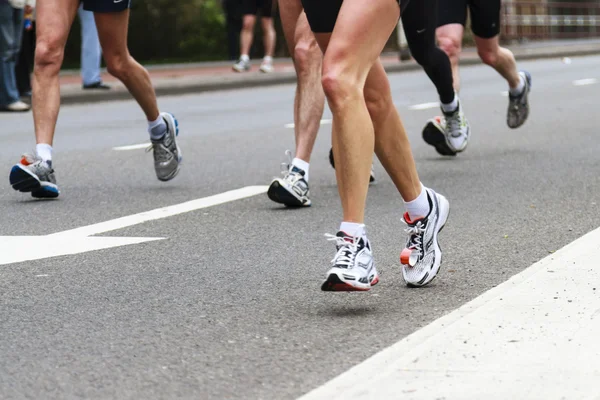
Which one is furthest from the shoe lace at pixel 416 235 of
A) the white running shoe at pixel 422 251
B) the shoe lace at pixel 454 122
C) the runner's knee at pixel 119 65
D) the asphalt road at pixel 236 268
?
the shoe lace at pixel 454 122

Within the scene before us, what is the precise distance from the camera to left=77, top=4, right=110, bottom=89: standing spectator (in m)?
15.3

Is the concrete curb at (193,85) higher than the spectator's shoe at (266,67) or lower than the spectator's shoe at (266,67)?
higher

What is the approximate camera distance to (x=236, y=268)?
489 centimetres

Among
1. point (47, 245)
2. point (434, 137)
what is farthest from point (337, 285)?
point (434, 137)

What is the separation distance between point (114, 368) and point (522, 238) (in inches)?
98.2

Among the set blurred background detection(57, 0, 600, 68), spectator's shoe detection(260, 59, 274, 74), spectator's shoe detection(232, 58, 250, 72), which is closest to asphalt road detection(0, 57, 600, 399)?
spectator's shoe detection(260, 59, 274, 74)

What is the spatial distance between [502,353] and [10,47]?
35.5 ft

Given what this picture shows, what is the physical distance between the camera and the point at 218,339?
12.2 feet

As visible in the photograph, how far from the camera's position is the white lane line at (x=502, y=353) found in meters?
3.04

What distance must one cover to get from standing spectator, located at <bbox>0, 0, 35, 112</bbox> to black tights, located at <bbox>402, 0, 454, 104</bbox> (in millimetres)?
6572

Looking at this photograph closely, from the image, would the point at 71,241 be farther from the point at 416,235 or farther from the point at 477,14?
the point at 477,14

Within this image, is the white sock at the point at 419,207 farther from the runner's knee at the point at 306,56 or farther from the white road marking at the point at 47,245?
the runner's knee at the point at 306,56

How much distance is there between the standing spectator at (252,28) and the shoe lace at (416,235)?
611 inches

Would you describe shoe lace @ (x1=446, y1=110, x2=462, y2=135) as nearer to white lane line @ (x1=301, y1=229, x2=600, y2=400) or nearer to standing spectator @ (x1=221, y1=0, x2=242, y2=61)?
white lane line @ (x1=301, y1=229, x2=600, y2=400)
